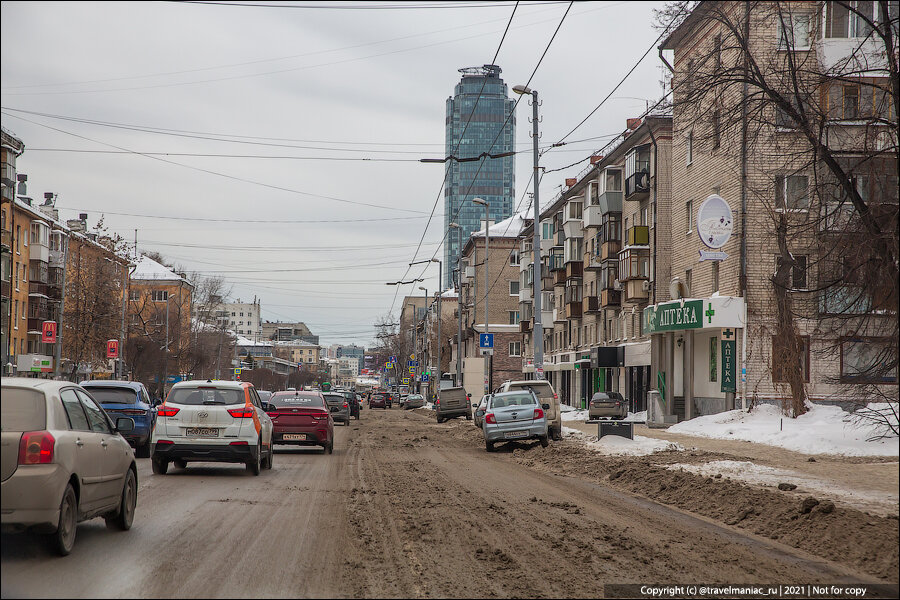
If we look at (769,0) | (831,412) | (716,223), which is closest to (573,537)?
(769,0)

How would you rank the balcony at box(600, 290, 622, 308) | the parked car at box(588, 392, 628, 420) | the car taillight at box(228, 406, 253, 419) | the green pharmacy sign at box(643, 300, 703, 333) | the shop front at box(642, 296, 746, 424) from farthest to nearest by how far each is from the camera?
the balcony at box(600, 290, 622, 308), the parked car at box(588, 392, 628, 420), the green pharmacy sign at box(643, 300, 703, 333), the shop front at box(642, 296, 746, 424), the car taillight at box(228, 406, 253, 419)

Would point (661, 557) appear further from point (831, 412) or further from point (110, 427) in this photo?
point (831, 412)

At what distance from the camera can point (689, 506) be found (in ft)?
46.3

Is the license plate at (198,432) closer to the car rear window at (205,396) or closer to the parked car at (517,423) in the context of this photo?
the car rear window at (205,396)

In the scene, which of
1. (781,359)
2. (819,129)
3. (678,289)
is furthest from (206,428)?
(678,289)

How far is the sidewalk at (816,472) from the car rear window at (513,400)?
4390mm

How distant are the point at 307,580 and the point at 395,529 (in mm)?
3028

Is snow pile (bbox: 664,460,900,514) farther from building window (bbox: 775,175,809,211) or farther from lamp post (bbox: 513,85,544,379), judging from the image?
lamp post (bbox: 513,85,544,379)

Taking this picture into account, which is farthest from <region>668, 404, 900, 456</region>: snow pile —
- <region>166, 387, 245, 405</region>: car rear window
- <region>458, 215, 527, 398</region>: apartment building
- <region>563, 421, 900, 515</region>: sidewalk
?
<region>458, 215, 527, 398</region>: apartment building

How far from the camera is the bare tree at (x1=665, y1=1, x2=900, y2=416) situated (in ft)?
48.6

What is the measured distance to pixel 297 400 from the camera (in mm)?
25000

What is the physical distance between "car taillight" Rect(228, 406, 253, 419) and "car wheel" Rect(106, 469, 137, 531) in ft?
21.4

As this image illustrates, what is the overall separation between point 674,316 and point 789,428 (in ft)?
40.2

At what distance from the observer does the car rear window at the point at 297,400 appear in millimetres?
24750
